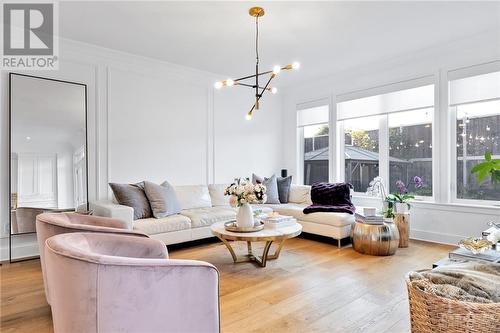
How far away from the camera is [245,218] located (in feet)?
10.5

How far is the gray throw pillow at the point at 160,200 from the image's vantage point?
3881 millimetres

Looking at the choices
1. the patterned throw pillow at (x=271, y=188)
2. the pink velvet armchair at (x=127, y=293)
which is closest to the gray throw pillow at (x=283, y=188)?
the patterned throw pillow at (x=271, y=188)

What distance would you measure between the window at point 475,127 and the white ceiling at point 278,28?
0.65 metres

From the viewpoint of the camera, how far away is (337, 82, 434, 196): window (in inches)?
177

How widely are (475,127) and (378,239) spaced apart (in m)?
2.07

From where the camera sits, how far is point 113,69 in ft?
14.1

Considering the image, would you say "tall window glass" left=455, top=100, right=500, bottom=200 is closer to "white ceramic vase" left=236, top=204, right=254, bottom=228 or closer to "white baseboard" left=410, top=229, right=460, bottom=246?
"white baseboard" left=410, top=229, right=460, bottom=246

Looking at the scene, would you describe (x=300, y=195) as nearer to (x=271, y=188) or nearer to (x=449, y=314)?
(x=271, y=188)

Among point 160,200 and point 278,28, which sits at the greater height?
point 278,28

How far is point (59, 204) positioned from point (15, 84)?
1.51 metres

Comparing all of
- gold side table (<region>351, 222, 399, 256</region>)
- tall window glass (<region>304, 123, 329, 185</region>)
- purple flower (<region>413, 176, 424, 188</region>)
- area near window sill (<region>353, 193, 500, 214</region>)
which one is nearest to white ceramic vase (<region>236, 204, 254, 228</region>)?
gold side table (<region>351, 222, 399, 256</region>)

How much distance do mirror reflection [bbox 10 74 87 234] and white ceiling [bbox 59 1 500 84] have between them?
784mm

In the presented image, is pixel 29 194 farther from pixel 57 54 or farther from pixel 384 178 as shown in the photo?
pixel 384 178
